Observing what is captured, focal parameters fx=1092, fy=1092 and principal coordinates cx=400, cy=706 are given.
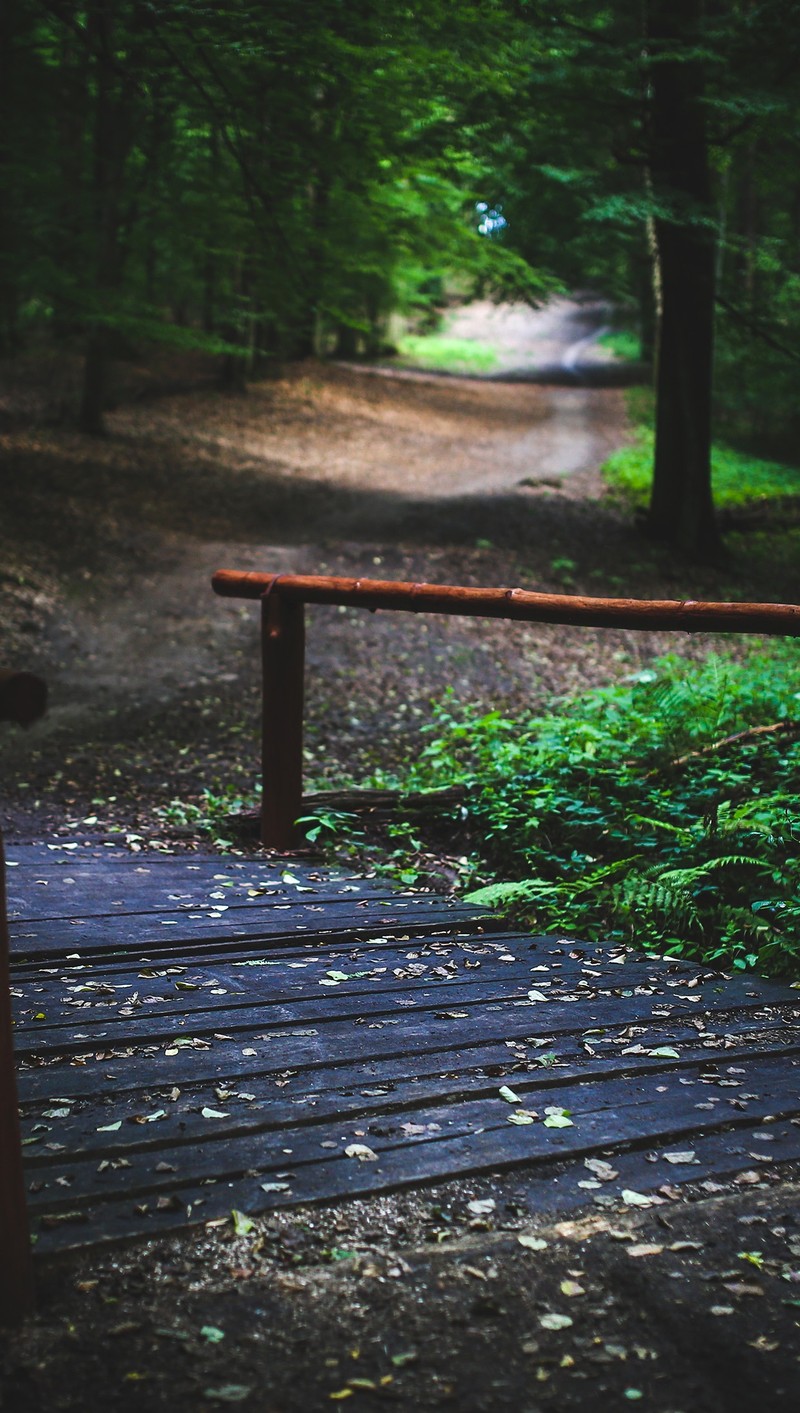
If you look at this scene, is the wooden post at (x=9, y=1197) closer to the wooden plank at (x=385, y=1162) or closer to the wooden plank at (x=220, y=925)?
the wooden plank at (x=385, y=1162)

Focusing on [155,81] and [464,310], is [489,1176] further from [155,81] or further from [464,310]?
[464,310]

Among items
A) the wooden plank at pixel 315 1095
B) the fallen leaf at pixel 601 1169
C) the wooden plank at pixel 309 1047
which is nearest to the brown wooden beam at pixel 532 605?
the wooden plank at pixel 309 1047

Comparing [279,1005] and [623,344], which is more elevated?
[623,344]

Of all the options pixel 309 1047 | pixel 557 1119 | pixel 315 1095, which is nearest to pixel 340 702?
pixel 309 1047

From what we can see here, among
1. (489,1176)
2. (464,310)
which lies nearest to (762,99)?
(489,1176)

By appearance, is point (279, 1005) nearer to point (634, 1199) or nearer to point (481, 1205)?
point (481, 1205)

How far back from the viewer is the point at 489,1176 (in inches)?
104

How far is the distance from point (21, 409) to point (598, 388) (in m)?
19.8

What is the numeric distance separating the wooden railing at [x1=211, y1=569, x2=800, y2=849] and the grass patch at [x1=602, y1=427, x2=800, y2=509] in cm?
1238

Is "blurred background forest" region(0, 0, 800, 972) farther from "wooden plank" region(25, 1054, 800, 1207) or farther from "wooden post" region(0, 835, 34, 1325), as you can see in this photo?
"wooden post" region(0, 835, 34, 1325)

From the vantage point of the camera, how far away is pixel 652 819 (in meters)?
5.54

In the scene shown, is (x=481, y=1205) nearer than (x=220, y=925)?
Yes

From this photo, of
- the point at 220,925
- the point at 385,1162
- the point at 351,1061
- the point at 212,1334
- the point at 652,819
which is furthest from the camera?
the point at 652,819

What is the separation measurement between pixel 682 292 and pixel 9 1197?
14194 mm
